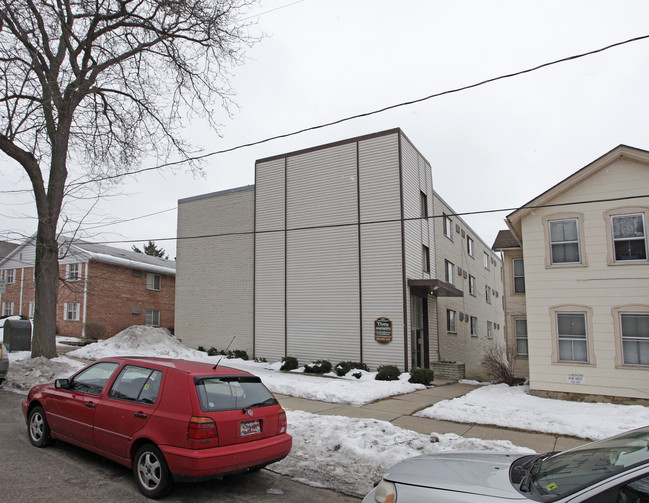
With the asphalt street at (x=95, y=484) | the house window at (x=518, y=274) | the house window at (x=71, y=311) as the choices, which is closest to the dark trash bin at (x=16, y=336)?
the house window at (x=71, y=311)

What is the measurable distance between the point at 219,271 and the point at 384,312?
370 inches

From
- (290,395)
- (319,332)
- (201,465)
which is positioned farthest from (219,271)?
(201,465)

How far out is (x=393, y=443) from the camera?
750cm

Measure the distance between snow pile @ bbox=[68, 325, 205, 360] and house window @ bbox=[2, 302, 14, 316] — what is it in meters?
18.9

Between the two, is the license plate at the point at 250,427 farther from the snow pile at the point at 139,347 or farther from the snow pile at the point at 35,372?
the snow pile at the point at 139,347

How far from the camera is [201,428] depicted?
4.99 m

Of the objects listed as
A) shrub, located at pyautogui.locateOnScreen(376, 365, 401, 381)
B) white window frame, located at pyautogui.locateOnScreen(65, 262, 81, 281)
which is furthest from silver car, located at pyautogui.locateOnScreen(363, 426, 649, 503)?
white window frame, located at pyautogui.locateOnScreen(65, 262, 81, 281)

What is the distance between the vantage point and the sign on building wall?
61.8ft

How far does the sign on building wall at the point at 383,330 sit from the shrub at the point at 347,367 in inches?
46.1

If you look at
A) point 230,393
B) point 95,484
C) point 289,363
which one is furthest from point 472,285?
point 95,484

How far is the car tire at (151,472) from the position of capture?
5.04 metres

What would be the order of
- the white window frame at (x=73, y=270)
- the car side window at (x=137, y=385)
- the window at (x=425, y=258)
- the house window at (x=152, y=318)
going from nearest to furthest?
the car side window at (x=137, y=385) < the window at (x=425, y=258) < the white window frame at (x=73, y=270) < the house window at (x=152, y=318)

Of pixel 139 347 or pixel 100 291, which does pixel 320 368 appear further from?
pixel 100 291

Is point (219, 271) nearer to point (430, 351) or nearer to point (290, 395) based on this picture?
point (430, 351)
